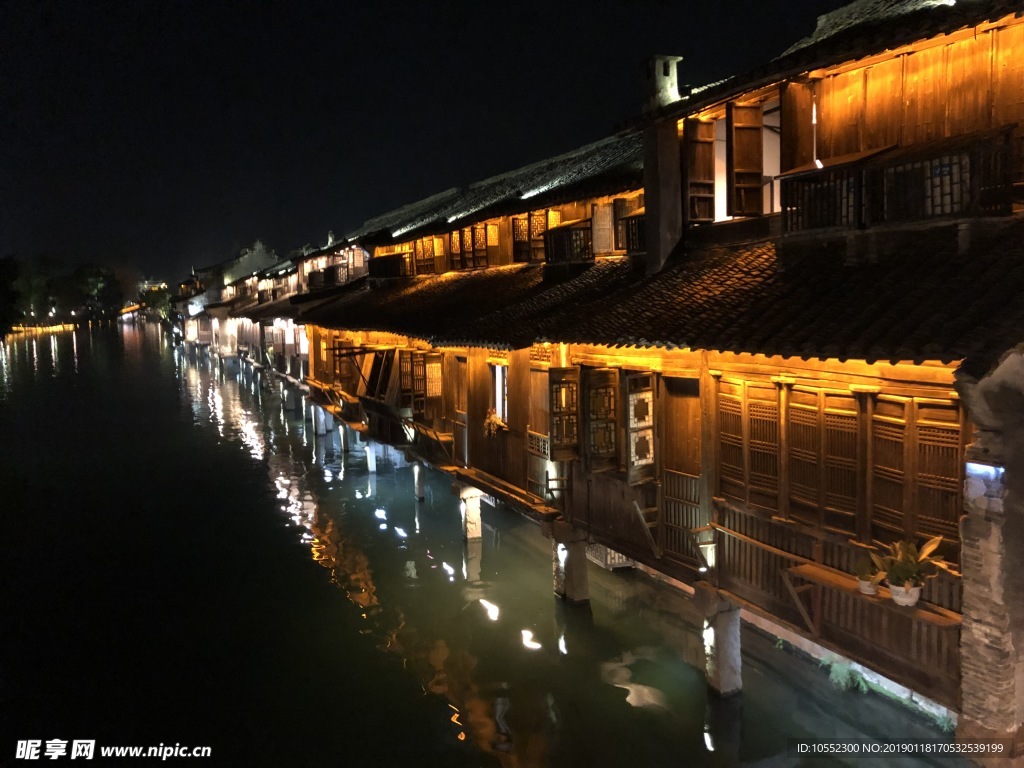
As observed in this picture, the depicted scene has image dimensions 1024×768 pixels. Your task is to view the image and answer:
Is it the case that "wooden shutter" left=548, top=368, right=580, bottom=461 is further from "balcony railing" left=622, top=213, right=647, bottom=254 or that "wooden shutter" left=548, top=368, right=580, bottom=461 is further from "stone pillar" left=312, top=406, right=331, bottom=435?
"stone pillar" left=312, top=406, right=331, bottom=435

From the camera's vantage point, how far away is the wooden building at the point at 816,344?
319 inches

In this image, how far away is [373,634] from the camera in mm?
17516

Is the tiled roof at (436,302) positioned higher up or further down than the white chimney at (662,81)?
further down

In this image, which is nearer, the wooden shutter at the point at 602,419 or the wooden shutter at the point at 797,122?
the wooden shutter at the point at 797,122

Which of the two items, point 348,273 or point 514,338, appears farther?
point 348,273

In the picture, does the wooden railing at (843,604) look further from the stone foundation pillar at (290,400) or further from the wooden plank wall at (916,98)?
the stone foundation pillar at (290,400)

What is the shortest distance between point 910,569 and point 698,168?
825cm

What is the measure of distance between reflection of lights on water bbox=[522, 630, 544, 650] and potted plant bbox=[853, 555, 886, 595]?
29.4 ft

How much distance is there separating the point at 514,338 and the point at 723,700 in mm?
7705

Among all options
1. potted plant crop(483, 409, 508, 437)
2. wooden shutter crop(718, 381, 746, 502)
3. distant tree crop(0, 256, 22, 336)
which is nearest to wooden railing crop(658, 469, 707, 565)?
wooden shutter crop(718, 381, 746, 502)

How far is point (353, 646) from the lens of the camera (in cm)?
1692

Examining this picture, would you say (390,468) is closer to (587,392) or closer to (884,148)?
(587,392)

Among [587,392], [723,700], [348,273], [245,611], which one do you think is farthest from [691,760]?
[348,273]

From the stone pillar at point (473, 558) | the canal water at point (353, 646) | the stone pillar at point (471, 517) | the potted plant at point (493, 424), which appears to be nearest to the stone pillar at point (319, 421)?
the canal water at point (353, 646)
